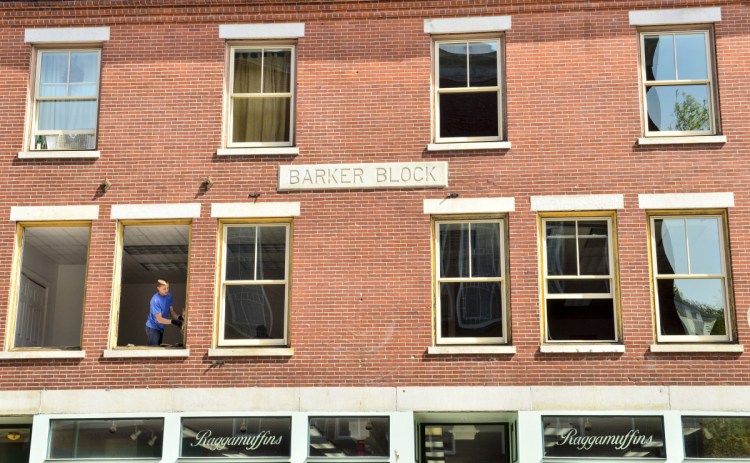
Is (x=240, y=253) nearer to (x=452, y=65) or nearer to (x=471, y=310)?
(x=471, y=310)

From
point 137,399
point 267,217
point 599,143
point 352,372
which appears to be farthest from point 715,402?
point 137,399

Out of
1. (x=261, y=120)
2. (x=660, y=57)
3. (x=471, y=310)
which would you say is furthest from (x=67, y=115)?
(x=660, y=57)

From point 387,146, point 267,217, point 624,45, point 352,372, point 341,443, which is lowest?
point 341,443

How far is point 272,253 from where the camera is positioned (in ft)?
53.8

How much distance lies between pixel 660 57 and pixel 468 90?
3.03m

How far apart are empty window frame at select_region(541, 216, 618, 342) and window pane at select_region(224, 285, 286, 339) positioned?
401cm

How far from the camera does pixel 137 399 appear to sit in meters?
15.7

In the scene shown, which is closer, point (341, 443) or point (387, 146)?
point (341, 443)

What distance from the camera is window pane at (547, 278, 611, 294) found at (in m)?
15.8

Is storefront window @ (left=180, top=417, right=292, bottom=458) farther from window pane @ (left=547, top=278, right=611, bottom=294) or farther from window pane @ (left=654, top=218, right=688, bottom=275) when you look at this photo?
window pane @ (left=654, top=218, right=688, bottom=275)

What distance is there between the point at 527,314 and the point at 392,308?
1983 millimetres

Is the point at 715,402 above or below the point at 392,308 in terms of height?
below

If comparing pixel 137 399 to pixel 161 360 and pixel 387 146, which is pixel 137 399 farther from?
pixel 387 146

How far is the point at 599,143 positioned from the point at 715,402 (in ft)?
13.7
